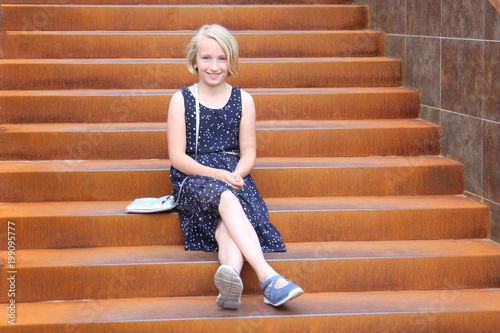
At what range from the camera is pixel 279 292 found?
2533 mm

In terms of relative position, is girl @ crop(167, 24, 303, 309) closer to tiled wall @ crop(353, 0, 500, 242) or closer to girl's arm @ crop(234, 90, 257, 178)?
girl's arm @ crop(234, 90, 257, 178)

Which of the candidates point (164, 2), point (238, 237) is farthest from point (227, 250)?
point (164, 2)

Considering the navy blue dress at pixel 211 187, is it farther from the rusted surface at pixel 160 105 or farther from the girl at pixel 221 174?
the rusted surface at pixel 160 105

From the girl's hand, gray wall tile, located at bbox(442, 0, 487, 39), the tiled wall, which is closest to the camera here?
the girl's hand

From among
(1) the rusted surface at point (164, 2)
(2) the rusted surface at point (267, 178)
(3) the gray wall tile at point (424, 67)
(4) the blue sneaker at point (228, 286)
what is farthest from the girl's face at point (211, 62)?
(1) the rusted surface at point (164, 2)

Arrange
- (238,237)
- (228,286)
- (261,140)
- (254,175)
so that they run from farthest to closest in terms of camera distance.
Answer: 1. (261,140)
2. (254,175)
3. (238,237)
4. (228,286)

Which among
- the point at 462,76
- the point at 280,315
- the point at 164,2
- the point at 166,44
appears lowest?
the point at 280,315

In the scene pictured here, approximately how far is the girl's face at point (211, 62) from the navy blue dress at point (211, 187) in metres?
0.13

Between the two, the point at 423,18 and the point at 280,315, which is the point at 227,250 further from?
the point at 423,18

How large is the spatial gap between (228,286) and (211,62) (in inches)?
41.1

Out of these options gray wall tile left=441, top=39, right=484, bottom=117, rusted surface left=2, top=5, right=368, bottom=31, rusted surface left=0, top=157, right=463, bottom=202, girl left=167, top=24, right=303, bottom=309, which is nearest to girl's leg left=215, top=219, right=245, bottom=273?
girl left=167, top=24, right=303, bottom=309

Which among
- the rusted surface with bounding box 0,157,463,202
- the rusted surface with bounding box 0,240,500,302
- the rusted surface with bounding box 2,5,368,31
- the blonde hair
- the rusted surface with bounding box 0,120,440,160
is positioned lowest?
the rusted surface with bounding box 0,240,500,302

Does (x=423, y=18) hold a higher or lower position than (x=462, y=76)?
higher

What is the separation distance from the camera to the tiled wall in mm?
3131
